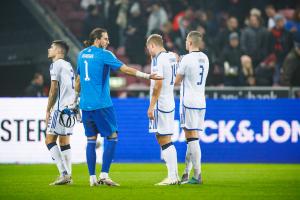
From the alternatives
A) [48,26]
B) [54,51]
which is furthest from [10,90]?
[54,51]

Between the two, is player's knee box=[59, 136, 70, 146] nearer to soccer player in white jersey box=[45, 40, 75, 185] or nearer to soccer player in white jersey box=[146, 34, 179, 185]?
soccer player in white jersey box=[45, 40, 75, 185]

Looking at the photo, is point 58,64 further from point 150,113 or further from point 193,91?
point 193,91

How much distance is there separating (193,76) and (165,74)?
637mm

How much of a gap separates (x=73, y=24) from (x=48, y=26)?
158cm

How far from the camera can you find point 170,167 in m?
11.7

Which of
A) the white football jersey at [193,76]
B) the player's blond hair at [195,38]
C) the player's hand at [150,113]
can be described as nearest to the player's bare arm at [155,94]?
the player's hand at [150,113]

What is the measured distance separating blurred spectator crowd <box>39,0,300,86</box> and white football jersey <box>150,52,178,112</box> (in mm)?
8179

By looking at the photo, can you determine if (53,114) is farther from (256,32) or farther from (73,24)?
(73,24)

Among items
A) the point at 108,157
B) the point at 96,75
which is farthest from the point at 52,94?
the point at 108,157

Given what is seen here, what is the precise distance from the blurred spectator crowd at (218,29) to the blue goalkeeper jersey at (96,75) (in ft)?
28.8

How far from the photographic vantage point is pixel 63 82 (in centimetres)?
1211

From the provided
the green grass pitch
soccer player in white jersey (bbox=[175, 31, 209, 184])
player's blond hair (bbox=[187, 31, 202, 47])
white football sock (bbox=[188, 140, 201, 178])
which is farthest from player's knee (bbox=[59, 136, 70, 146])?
player's blond hair (bbox=[187, 31, 202, 47])

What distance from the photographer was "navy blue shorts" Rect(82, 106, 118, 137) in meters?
11.5

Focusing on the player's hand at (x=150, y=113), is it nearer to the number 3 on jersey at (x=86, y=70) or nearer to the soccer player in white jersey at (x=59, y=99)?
the number 3 on jersey at (x=86, y=70)
